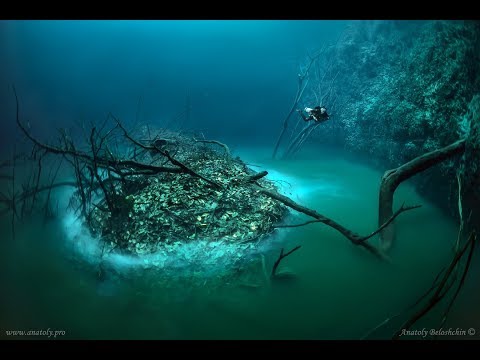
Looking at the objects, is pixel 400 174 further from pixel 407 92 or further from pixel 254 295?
pixel 407 92

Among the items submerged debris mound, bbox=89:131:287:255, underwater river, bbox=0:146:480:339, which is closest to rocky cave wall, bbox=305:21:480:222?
underwater river, bbox=0:146:480:339

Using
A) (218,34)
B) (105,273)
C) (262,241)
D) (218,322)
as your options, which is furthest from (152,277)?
(218,34)

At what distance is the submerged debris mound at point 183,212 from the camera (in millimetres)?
4297

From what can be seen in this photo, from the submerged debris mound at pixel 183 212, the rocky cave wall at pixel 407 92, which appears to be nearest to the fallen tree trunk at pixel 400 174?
the rocky cave wall at pixel 407 92

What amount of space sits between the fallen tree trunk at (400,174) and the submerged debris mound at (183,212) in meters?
1.62

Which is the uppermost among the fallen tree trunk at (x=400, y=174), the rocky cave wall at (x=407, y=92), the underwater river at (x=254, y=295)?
the rocky cave wall at (x=407, y=92)

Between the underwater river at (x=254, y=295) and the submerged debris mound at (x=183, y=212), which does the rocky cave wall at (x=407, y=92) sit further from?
the submerged debris mound at (x=183, y=212)

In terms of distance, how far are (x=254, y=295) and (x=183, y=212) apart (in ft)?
5.57

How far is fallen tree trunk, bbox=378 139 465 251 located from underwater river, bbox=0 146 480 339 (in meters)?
0.22

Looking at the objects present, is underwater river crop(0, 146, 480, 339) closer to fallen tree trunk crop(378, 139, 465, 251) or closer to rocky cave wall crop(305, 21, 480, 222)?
fallen tree trunk crop(378, 139, 465, 251)

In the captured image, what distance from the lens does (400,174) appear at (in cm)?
422

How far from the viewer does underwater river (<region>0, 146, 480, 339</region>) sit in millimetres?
3355
